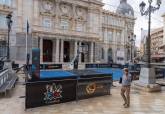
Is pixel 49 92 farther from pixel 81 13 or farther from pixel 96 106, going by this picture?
pixel 81 13

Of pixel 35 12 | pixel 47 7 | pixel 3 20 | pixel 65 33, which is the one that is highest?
pixel 47 7

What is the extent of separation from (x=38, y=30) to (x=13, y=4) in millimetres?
7609

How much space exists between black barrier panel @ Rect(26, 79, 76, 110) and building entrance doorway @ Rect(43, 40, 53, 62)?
43847 millimetres

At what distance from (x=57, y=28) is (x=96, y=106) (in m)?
42.5

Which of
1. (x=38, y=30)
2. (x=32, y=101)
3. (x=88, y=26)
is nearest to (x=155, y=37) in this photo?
(x=88, y=26)

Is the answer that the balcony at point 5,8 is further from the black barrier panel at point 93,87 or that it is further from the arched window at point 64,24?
the black barrier panel at point 93,87

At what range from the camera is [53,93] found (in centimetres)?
1116

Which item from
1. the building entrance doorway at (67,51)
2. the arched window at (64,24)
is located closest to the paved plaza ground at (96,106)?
the arched window at (64,24)

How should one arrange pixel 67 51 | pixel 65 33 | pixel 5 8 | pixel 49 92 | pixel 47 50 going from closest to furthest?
pixel 49 92
pixel 5 8
pixel 65 33
pixel 47 50
pixel 67 51

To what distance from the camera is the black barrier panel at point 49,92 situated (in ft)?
34.1

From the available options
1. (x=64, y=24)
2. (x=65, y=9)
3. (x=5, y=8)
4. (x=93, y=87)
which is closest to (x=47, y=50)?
(x=64, y=24)

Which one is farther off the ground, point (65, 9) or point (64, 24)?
point (65, 9)

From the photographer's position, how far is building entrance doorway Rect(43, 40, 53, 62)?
181ft

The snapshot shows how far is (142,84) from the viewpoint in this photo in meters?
16.5
